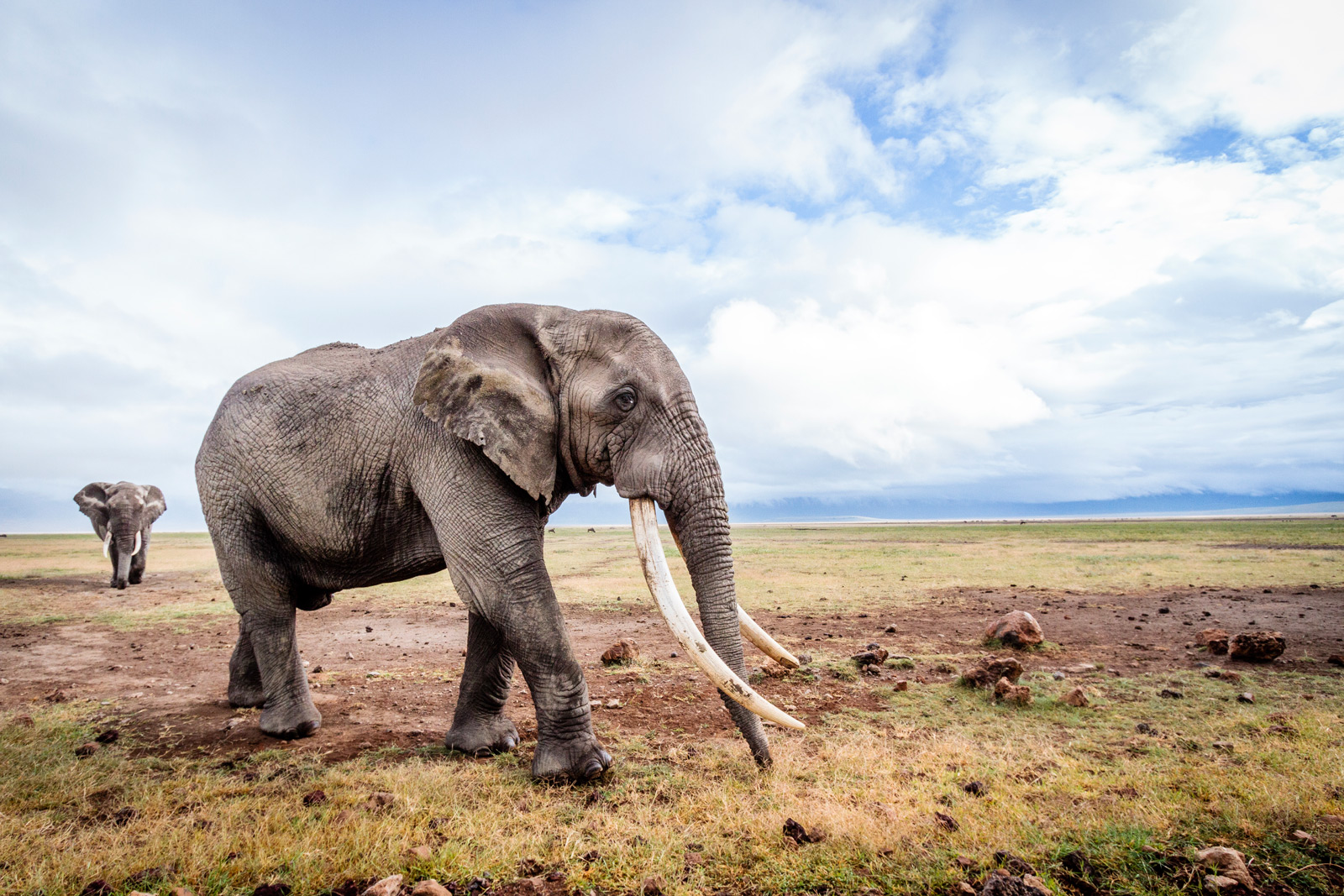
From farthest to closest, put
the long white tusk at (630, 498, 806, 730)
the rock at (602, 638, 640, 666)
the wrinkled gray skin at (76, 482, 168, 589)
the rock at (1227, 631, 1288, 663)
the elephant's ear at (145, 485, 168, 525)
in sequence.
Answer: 1. the elephant's ear at (145, 485, 168, 525)
2. the wrinkled gray skin at (76, 482, 168, 589)
3. the rock at (602, 638, 640, 666)
4. the rock at (1227, 631, 1288, 663)
5. the long white tusk at (630, 498, 806, 730)

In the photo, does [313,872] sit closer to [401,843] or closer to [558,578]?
[401,843]

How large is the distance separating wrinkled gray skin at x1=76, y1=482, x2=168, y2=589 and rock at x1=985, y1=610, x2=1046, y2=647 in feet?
83.9

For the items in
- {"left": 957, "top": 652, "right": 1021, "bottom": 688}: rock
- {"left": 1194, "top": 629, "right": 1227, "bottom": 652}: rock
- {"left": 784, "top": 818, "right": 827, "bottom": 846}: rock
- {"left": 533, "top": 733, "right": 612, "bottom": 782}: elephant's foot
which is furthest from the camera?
{"left": 1194, "top": 629, "right": 1227, "bottom": 652}: rock

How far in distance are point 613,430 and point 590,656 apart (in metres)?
6.10

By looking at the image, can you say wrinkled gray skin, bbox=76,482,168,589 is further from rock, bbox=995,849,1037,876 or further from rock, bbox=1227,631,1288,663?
rock, bbox=1227,631,1288,663

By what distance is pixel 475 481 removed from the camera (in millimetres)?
5605

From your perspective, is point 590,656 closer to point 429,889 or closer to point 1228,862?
point 429,889

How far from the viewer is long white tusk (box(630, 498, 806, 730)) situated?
16.4ft

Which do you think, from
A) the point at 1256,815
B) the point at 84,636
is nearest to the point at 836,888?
the point at 1256,815

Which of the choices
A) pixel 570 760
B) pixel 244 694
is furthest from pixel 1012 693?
pixel 244 694

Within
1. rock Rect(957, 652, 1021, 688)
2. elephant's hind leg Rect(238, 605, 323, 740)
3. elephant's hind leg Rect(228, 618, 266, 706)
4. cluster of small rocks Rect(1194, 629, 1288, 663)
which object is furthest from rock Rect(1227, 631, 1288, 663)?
elephant's hind leg Rect(228, 618, 266, 706)

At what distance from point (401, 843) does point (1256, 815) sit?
5.13 m

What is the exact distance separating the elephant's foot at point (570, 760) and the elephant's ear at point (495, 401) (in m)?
1.97

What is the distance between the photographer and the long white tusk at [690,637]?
5.00 metres
